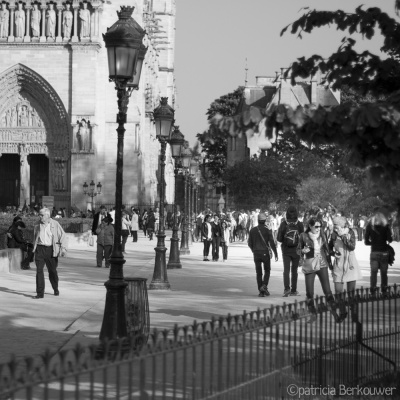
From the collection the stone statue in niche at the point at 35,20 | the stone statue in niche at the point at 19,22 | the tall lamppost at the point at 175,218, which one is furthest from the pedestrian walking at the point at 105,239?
the stone statue in niche at the point at 19,22

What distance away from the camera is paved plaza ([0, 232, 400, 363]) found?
13297 millimetres

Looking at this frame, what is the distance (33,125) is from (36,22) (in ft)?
21.5

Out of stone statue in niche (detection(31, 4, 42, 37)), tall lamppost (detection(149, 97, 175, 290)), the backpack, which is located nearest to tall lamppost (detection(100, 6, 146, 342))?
the backpack

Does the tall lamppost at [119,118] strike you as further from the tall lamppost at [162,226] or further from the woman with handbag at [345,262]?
the tall lamppost at [162,226]

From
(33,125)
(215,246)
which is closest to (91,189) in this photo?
(33,125)

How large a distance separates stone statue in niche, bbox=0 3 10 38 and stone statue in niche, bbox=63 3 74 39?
12.5 ft

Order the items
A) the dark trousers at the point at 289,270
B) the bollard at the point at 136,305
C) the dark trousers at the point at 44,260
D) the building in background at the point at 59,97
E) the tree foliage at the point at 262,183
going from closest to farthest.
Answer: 1. the bollard at the point at 136,305
2. the dark trousers at the point at 44,260
3. the dark trousers at the point at 289,270
4. the building in background at the point at 59,97
5. the tree foliage at the point at 262,183

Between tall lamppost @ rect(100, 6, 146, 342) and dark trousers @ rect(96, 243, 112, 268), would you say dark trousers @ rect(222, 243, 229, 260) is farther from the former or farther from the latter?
tall lamppost @ rect(100, 6, 146, 342)

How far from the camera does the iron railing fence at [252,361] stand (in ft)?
18.1

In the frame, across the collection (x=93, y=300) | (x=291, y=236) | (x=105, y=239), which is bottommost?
(x=93, y=300)

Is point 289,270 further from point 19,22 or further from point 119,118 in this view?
point 19,22

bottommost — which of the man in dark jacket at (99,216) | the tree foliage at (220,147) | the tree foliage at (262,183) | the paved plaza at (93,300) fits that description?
the paved plaza at (93,300)

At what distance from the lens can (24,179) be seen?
65562 mm

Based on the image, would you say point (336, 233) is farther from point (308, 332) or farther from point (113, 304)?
point (308, 332)
